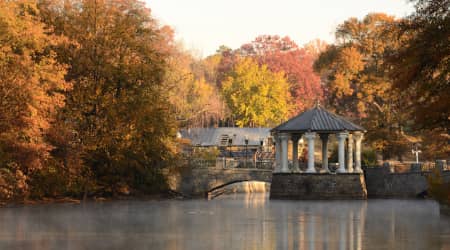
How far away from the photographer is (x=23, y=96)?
55125 millimetres

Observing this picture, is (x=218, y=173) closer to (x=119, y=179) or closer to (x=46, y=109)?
(x=119, y=179)

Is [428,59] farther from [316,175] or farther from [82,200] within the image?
[82,200]

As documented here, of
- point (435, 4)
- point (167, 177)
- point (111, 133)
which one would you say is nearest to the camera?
point (435, 4)

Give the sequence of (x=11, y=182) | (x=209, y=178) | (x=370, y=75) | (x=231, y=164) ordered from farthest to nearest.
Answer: (x=370, y=75) < (x=231, y=164) < (x=209, y=178) < (x=11, y=182)

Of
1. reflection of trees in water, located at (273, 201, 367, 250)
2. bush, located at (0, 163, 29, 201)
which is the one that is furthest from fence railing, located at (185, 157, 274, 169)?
bush, located at (0, 163, 29, 201)

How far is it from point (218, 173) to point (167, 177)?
422cm

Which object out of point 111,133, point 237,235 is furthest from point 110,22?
point 237,235

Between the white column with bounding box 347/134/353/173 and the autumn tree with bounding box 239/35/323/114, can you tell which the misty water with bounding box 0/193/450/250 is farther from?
the autumn tree with bounding box 239/35/323/114

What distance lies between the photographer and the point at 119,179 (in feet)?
216

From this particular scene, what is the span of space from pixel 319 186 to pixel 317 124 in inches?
167

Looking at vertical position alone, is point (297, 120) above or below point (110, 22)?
below

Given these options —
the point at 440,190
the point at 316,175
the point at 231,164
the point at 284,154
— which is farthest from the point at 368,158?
the point at 440,190

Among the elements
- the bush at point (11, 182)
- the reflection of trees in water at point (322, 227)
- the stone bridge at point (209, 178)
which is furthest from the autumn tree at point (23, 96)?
the reflection of trees in water at point (322, 227)

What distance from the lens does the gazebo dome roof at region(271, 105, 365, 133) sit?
67750 mm
